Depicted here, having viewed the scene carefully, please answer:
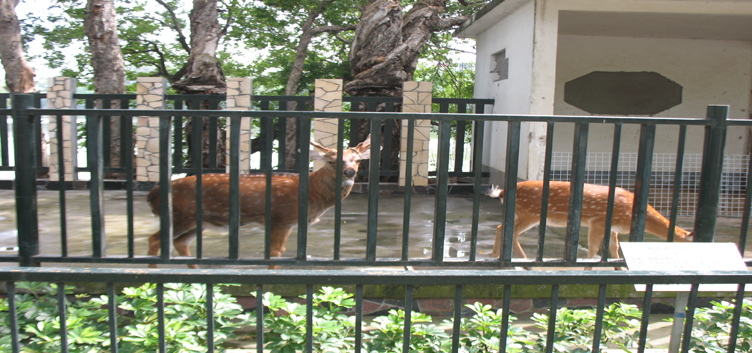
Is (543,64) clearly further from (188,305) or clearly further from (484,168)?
(188,305)

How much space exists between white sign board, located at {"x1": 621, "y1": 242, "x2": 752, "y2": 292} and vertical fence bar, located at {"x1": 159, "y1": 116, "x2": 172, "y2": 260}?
213 cm

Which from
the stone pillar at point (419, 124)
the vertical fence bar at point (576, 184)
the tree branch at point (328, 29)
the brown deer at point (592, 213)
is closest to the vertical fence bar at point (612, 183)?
the vertical fence bar at point (576, 184)

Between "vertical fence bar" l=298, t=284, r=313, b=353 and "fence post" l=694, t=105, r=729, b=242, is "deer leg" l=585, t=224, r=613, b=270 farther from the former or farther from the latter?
"vertical fence bar" l=298, t=284, r=313, b=353

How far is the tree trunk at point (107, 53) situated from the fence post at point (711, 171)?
33.3 feet

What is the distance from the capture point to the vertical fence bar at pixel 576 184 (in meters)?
2.56

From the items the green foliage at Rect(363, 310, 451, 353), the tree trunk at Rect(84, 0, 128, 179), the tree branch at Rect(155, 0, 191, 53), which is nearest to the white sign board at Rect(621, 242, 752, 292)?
the green foliage at Rect(363, 310, 451, 353)

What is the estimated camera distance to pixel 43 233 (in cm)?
579

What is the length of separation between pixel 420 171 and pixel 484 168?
1.72 m

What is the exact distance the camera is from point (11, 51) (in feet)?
33.5

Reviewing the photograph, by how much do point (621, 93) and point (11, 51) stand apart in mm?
12347

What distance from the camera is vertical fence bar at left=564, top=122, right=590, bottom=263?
256 centimetres

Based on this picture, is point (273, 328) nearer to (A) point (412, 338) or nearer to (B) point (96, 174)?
(A) point (412, 338)

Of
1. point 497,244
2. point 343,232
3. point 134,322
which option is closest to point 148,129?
point 343,232

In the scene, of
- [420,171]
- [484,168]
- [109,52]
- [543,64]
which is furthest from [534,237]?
[109,52]
